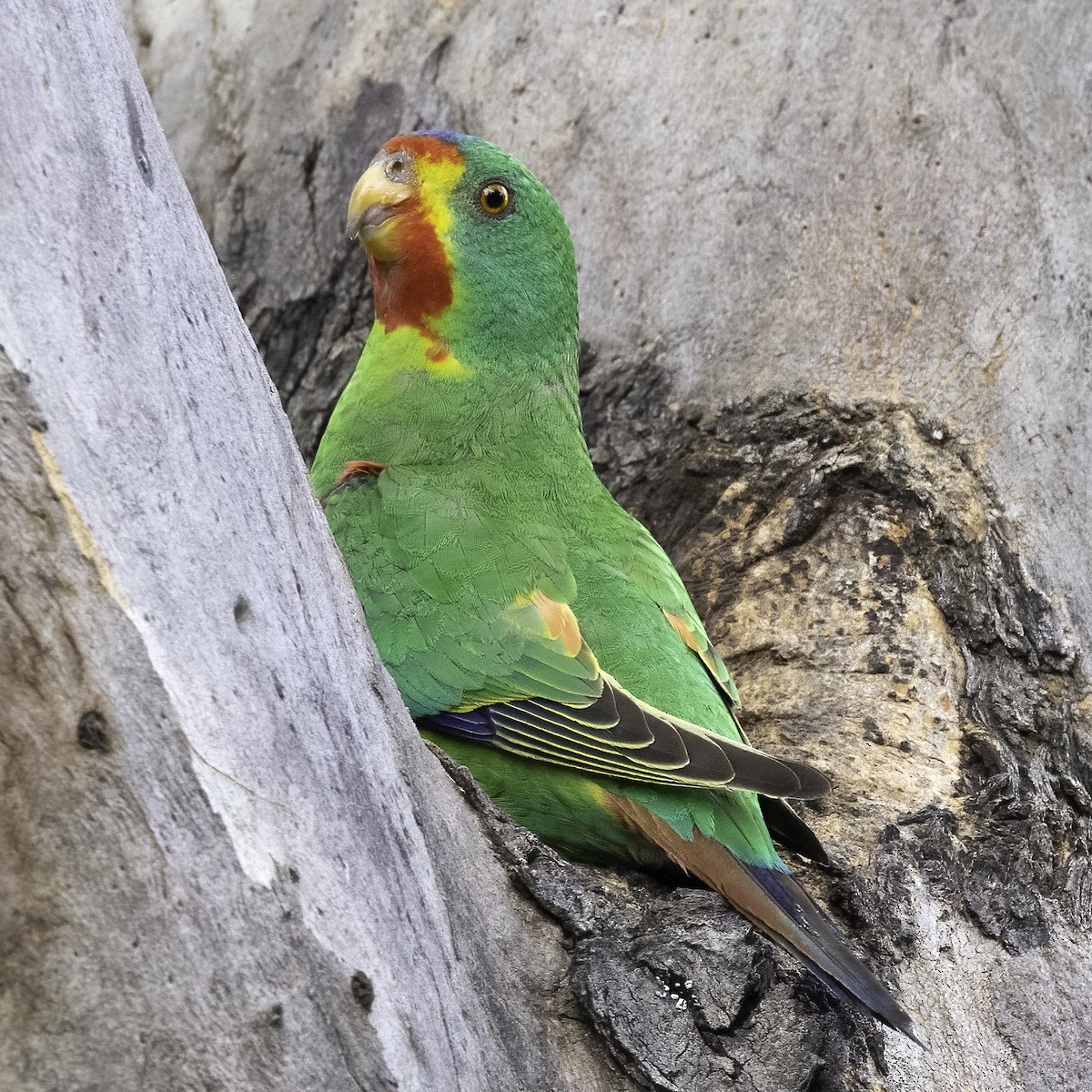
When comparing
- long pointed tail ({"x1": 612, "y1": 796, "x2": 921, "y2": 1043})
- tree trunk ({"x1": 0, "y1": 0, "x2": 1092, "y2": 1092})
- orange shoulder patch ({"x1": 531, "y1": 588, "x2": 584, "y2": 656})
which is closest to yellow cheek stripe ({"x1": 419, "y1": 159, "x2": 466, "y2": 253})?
tree trunk ({"x1": 0, "y1": 0, "x2": 1092, "y2": 1092})

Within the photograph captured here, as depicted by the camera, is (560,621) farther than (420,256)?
No

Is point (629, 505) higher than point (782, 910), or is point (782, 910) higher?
point (629, 505)

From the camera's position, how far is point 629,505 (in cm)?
401

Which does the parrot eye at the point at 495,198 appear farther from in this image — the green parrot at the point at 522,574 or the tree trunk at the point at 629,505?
the tree trunk at the point at 629,505

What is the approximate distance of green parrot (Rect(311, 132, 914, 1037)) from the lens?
2.59 metres

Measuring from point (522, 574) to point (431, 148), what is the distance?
51.8 inches

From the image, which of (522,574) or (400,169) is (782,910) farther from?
(400,169)

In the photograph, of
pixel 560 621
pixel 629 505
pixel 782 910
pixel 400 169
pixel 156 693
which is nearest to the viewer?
pixel 156 693

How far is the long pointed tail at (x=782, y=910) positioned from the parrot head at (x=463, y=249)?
1536 mm

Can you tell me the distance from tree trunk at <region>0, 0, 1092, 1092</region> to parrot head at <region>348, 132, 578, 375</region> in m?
0.47

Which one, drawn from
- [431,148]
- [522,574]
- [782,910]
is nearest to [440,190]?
[431,148]

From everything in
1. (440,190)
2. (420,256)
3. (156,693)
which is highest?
(440,190)

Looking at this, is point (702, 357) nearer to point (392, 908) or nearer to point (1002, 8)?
point (1002, 8)

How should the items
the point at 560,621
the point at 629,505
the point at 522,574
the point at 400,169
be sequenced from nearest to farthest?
the point at 560,621, the point at 522,574, the point at 400,169, the point at 629,505
